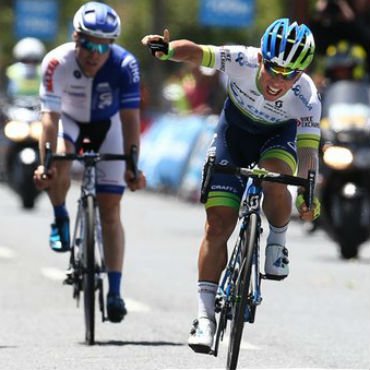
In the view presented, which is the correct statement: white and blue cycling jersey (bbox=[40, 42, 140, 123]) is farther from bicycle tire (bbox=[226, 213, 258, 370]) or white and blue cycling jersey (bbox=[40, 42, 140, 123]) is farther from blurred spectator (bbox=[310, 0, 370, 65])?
blurred spectator (bbox=[310, 0, 370, 65])

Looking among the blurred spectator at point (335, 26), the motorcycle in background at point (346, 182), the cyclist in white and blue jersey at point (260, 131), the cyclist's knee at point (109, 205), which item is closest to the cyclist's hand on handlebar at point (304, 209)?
the cyclist in white and blue jersey at point (260, 131)

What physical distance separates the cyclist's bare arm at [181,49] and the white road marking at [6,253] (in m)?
7.69

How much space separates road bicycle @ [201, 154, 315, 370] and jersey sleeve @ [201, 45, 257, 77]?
1.56ft

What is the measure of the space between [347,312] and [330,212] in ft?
14.4

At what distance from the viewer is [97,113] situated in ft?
35.7

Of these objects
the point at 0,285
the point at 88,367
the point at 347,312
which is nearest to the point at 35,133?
the point at 0,285

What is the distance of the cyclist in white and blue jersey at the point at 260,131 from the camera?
8.46 metres

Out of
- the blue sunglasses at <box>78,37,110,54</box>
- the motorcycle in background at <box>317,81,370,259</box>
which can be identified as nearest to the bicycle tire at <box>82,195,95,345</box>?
the blue sunglasses at <box>78,37,110,54</box>

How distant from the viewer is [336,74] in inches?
742

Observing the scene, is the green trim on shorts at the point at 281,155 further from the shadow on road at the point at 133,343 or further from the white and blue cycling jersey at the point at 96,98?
the white and blue cycling jersey at the point at 96,98

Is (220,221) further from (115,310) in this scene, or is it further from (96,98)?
(96,98)

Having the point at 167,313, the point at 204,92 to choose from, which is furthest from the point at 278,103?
the point at 204,92

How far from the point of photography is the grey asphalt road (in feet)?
30.8

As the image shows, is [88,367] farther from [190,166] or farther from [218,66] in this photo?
[190,166]
